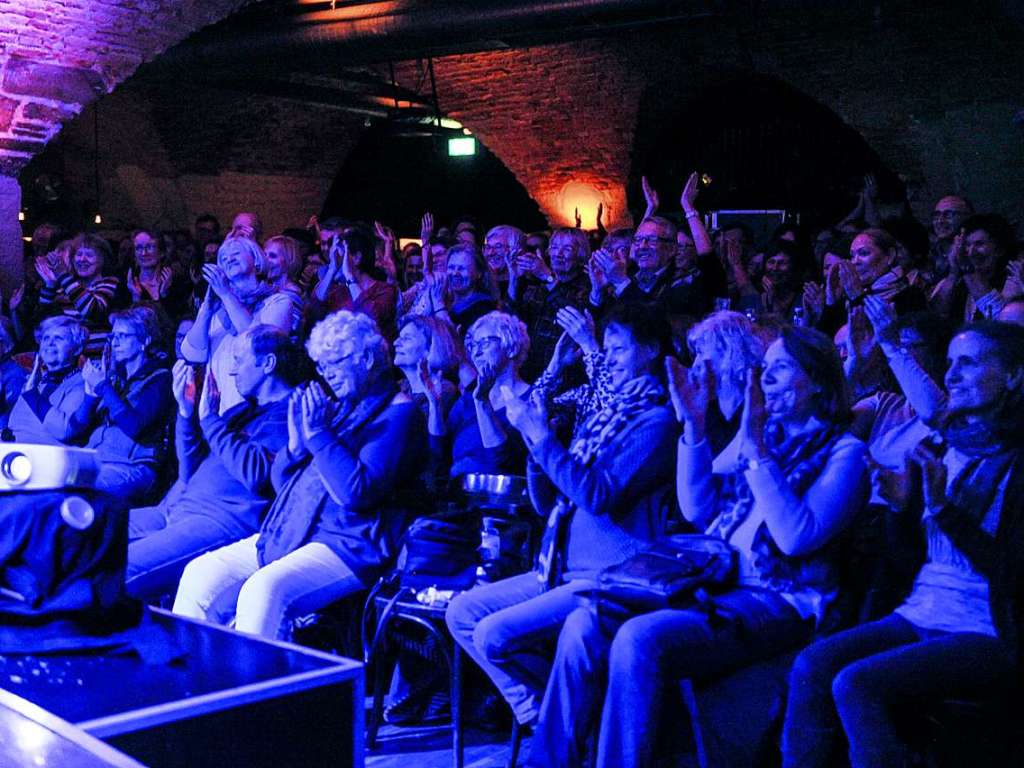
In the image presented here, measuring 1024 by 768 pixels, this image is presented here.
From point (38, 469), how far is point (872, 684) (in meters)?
1.77

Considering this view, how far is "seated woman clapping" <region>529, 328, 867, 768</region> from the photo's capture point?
3.04 m

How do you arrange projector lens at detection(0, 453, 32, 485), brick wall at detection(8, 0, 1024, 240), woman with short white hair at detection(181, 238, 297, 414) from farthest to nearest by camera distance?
brick wall at detection(8, 0, 1024, 240) → woman with short white hair at detection(181, 238, 297, 414) → projector lens at detection(0, 453, 32, 485)

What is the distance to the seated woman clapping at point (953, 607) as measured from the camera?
2.84 metres

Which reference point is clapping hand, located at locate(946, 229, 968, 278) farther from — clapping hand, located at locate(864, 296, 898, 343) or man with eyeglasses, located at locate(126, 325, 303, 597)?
man with eyeglasses, located at locate(126, 325, 303, 597)

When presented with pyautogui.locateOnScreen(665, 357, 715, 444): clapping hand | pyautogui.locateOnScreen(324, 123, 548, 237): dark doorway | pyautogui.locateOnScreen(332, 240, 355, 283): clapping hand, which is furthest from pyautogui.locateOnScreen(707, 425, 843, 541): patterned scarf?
pyautogui.locateOnScreen(324, 123, 548, 237): dark doorway

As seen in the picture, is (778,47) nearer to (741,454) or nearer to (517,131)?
(517,131)

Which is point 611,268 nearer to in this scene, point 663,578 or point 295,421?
point 295,421

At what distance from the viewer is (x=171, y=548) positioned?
4.41 m

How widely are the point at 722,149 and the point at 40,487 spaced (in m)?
10.8

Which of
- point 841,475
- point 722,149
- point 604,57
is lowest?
point 841,475

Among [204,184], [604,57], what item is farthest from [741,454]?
[204,184]

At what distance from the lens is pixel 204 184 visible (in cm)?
1470

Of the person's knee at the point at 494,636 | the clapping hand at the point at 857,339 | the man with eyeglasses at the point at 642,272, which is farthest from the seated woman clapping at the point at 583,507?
the man with eyeglasses at the point at 642,272

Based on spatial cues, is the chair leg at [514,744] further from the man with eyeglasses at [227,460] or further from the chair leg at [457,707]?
the man with eyeglasses at [227,460]
